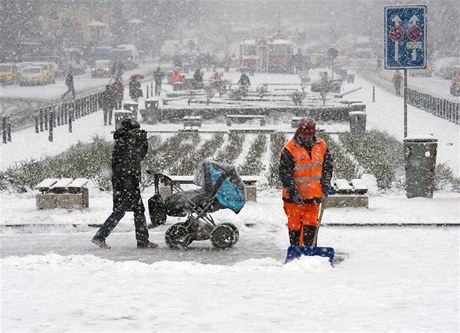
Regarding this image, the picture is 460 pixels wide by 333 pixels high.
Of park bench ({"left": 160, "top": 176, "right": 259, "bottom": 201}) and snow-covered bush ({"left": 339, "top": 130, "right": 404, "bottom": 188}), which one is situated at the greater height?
park bench ({"left": 160, "top": 176, "right": 259, "bottom": 201})

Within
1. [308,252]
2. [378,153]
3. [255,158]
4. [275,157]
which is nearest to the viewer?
[308,252]

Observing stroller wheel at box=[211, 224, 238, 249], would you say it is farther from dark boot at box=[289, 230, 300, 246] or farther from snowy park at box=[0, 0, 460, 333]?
dark boot at box=[289, 230, 300, 246]

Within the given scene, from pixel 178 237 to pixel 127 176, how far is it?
98 cm

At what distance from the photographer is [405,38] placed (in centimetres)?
1512

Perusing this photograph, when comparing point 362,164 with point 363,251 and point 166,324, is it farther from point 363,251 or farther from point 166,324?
point 166,324

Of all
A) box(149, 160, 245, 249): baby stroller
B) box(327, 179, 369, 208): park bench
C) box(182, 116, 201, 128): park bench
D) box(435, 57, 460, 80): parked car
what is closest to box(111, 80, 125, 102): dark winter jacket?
box(182, 116, 201, 128): park bench

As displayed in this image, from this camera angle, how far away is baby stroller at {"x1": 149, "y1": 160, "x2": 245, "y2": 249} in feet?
35.7

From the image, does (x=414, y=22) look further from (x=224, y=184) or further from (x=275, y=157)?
(x=275, y=157)

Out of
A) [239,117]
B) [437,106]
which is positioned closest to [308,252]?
[239,117]

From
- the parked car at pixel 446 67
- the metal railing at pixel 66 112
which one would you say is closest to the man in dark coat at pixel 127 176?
the metal railing at pixel 66 112

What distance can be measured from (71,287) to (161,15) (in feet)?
373

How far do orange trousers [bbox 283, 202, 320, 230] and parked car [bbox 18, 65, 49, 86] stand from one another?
50.6 meters

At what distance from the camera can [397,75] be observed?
48.0 m

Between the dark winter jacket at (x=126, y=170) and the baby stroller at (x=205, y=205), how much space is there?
273 millimetres
